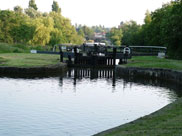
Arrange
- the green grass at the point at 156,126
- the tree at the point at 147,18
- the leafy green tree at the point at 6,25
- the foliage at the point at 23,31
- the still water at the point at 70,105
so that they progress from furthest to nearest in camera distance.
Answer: the tree at the point at 147,18 → the foliage at the point at 23,31 → the leafy green tree at the point at 6,25 → the still water at the point at 70,105 → the green grass at the point at 156,126

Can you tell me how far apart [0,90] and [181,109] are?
537 inches

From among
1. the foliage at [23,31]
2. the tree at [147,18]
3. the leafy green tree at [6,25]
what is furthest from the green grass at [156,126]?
the tree at [147,18]

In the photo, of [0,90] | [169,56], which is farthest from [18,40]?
[0,90]

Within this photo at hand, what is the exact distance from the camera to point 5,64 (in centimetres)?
3859

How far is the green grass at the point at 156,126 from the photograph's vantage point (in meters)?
11.7

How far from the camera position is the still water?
1577 cm

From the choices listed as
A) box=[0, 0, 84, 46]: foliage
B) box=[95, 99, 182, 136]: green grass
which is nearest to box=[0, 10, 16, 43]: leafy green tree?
box=[0, 0, 84, 46]: foliage

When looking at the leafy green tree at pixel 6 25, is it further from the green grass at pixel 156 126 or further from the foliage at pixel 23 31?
the green grass at pixel 156 126

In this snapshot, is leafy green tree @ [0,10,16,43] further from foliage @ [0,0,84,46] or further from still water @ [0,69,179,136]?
still water @ [0,69,179,136]

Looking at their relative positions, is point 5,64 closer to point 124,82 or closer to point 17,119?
point 124,82

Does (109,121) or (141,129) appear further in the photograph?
(109,121)

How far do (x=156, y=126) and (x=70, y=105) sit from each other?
8678 mm

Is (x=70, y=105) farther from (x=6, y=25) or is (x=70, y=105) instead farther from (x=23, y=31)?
(x=23, y=31)

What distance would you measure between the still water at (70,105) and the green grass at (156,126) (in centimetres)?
199
